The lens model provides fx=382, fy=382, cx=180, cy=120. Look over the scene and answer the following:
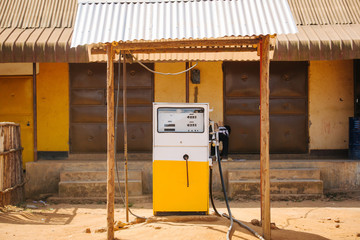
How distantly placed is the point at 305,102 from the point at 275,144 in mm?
1491

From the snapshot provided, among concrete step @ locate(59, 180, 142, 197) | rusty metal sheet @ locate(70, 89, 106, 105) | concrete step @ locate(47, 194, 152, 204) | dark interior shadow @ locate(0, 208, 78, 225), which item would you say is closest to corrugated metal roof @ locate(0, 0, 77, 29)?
rusty metal sheet @ locate(70, 89, 106, 105)

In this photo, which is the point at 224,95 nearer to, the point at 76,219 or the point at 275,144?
the point at 275,144

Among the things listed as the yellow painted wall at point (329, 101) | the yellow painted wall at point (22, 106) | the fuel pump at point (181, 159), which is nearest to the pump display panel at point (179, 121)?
the fuel pump at point (181, 159)

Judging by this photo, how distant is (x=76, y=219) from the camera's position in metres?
7.62

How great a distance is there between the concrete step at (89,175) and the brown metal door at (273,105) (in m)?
2.98

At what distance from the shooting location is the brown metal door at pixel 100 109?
1098 cm

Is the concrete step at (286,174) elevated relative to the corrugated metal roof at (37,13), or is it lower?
lower

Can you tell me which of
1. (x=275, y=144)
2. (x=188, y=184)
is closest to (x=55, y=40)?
(x=188, y=184)

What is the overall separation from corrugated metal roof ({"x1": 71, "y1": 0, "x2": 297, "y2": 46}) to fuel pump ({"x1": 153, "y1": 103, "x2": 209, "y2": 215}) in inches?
61.3

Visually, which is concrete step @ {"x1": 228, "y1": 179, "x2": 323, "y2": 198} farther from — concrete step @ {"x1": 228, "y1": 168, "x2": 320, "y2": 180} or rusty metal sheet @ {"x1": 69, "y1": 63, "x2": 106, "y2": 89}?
rusty metal sheet @ {"x1": 69, "y1": 63, "x2": 106, "y2": 89}

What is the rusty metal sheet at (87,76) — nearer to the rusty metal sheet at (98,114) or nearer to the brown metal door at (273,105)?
the rusty metal sheet at (98,114)

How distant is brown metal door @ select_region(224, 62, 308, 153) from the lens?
430 inches

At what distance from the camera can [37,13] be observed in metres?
10.7

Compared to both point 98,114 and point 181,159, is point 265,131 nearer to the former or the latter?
point 181,159
